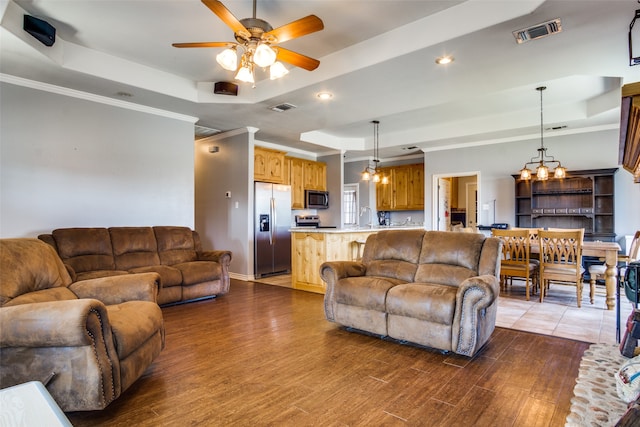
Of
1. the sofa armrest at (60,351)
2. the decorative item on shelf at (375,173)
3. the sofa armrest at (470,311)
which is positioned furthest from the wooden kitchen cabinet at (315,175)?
the sofa armrest at (60,351)

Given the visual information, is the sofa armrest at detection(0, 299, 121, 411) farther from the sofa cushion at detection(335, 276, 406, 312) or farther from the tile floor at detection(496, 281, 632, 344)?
the tile floor at detection(496, 281, 632, 344)

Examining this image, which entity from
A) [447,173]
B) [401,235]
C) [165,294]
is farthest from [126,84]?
[447,173]

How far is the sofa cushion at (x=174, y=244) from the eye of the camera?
15.8 feet

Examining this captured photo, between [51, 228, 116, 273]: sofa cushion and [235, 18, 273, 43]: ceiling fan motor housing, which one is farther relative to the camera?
[51, 228, 116, 273]: sofa cushion

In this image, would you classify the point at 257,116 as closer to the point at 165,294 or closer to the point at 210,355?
the point at 165,294

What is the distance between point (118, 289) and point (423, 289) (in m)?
2.53

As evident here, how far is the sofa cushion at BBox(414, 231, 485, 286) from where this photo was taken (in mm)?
3189

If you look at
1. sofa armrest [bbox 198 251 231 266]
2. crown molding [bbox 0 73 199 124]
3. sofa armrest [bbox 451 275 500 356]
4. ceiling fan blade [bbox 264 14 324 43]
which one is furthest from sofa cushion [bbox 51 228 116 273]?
sofa armrest [bbox 451 275 500 356]

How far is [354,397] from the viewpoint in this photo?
2.16 m

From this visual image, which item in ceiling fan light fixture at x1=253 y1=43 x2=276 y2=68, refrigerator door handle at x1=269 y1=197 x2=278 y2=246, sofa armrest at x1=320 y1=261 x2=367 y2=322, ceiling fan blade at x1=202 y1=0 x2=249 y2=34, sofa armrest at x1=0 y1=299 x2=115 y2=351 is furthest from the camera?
refrigerator door handle at x1=269 y1=197 x2=278 y2=246

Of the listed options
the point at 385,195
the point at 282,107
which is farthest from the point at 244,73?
the point at 385,195

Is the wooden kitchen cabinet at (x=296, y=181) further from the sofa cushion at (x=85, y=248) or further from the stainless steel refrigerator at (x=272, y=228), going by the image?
the sofa cushion at (x=85, y=248)

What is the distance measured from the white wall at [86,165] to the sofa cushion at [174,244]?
1.21 feet

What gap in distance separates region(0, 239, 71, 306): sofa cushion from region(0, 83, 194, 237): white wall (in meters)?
1.91
